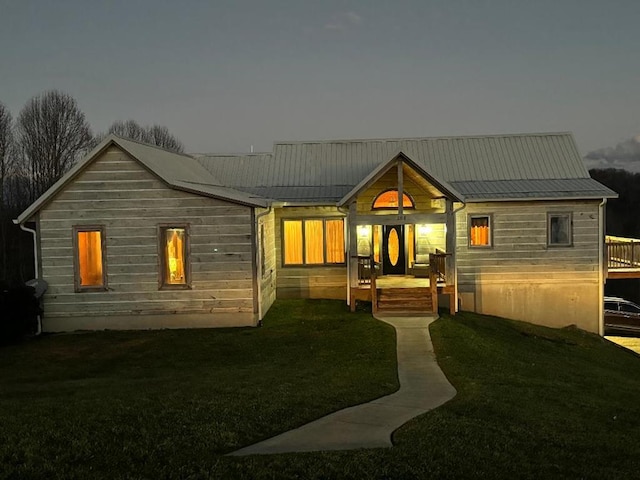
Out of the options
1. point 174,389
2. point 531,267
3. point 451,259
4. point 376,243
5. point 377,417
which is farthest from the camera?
point 376,243

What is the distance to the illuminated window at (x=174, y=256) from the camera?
55.5 ft

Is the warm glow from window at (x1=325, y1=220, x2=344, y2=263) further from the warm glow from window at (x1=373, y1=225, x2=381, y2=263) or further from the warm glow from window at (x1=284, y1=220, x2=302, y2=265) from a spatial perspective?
the warm glow from window at (x1=373, y1=225, x2=381, y2=263)

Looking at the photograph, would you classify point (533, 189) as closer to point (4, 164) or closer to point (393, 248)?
point (393, 248)

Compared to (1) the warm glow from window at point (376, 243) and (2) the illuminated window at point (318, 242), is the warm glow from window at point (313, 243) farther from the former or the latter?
(1) the warm glow from window at point (376, 243)

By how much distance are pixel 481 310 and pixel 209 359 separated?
36.2ft

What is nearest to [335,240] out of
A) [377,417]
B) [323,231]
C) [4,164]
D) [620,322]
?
[323,231]

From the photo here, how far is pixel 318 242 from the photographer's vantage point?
21.3 meters

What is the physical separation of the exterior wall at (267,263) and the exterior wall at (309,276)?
0.27m

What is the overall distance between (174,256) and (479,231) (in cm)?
1035

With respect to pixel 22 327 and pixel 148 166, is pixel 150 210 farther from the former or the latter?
pixel 22 327

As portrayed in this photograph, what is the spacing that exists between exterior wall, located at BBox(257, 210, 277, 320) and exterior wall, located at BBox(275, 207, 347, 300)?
27 cm

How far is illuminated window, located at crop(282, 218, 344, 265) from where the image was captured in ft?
69.9

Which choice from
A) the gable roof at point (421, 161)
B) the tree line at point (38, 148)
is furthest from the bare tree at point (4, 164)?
the gable roof at point (421, 161)

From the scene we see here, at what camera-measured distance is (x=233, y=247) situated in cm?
1686
